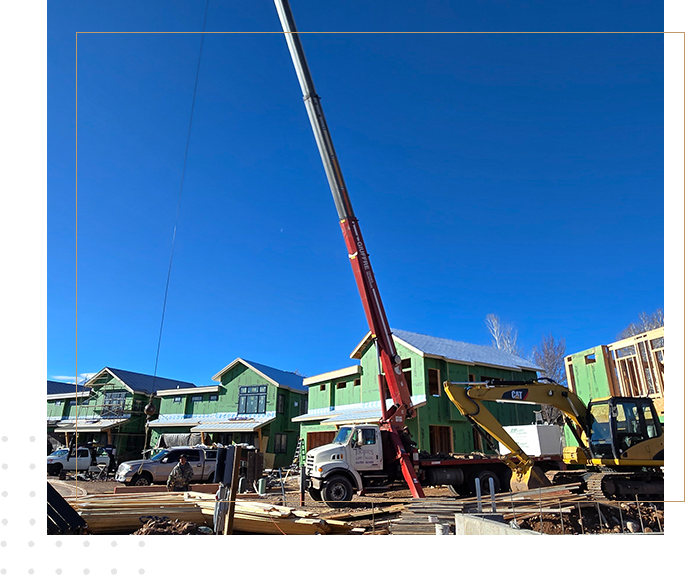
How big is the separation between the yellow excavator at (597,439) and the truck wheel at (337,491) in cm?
376

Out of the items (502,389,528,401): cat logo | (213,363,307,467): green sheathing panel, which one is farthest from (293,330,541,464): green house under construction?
(502,389,528,401): cat logo

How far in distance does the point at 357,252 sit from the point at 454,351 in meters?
12.9

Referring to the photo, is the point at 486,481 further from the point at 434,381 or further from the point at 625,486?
the point at 434,381

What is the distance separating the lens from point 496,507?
11.0 m

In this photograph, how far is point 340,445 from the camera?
1359 cm

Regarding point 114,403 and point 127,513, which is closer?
point 127,513

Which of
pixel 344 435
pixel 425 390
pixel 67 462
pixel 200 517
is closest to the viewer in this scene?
pixel 200 517

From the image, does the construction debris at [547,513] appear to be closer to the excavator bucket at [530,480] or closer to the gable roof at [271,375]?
the excavator bucket at [530,480]

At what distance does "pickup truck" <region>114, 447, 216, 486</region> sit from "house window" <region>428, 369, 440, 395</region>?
10.7m

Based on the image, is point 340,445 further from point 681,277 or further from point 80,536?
point 681,277

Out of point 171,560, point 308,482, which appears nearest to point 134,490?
point 308,482

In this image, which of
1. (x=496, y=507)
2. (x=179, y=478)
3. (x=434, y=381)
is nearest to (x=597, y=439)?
(x=496, y=507)

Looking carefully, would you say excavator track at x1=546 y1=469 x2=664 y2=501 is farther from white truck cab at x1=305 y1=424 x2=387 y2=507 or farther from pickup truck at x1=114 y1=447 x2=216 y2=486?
pickup truck at x1=114 y1=447 x2=216 y2=486
